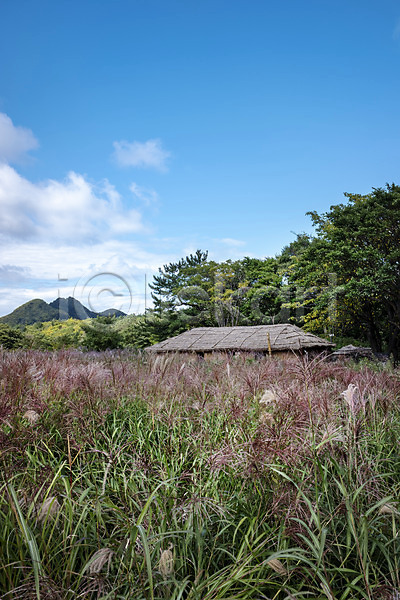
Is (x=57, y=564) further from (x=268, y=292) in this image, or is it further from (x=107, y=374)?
(x=268, y=292)

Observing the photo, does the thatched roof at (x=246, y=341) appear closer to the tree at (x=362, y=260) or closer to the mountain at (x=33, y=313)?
the tree at (x=362, y=260)

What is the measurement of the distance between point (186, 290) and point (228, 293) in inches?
170

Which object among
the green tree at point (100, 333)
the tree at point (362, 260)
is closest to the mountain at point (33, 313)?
the green tree at point (100, 333)

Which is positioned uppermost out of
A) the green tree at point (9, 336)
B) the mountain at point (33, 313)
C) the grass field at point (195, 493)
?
the mountain at point (33, 313)

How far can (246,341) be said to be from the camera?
16.9m

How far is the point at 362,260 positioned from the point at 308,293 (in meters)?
6.35

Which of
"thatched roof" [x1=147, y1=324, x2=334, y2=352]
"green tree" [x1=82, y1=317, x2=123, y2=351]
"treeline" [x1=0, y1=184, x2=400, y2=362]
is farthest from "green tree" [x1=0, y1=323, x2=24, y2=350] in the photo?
"thatched roof" [x1=147, y1=324, x2=334, y2=352]

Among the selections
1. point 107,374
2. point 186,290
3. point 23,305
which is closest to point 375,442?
point 107,374

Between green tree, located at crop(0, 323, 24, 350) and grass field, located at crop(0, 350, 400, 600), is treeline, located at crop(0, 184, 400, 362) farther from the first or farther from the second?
grass field, located at crop(0, 350, 400, 600)

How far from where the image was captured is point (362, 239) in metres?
23.1

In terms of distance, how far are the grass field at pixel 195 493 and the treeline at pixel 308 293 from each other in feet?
52.9

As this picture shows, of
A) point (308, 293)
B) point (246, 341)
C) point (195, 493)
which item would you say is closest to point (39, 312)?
point (308, 293)

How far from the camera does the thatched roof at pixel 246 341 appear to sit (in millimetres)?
16078

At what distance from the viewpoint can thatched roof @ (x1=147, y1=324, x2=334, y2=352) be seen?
16.1m
